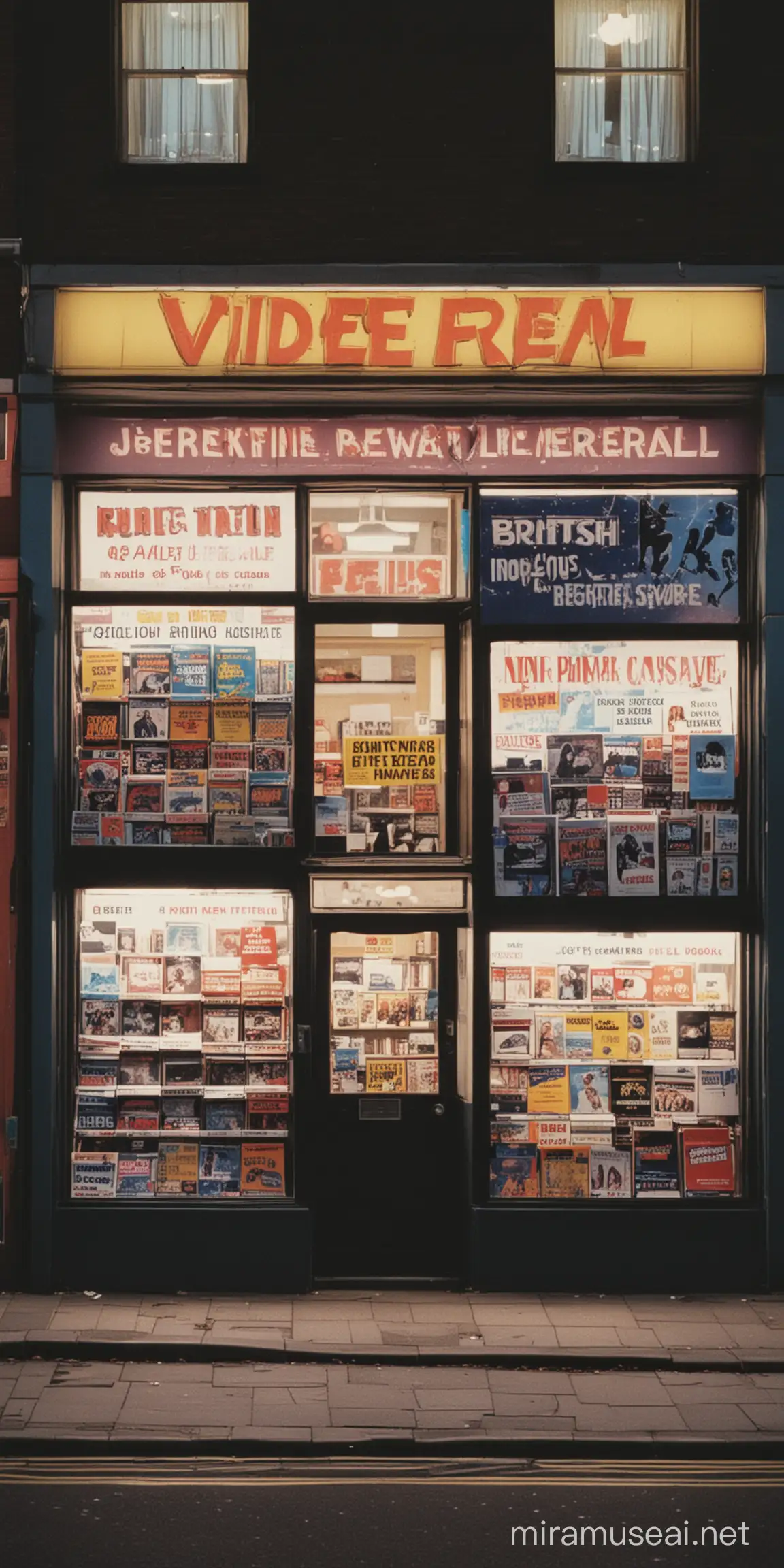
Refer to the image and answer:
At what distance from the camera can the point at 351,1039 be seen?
1028 centimetres

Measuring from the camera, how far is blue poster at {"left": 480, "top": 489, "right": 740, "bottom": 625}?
33.4 ft

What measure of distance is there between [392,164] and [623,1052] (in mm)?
5774

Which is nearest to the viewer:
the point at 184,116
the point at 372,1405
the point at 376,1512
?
the point at 376,1512

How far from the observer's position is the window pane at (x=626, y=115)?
10.5 meters

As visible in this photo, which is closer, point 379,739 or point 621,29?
point 379,739

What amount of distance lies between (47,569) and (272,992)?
296 cm

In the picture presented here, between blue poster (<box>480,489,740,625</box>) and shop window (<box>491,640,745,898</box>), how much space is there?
22 centimetres

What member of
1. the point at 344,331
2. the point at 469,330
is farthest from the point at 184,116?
the point at 469,330

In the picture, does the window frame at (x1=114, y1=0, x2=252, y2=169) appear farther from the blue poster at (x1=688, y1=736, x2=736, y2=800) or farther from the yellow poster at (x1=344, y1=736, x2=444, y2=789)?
the blue poster at (x1=688, y1=736, x2=736, y2=800)

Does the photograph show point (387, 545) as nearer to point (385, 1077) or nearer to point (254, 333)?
point (254, 333)

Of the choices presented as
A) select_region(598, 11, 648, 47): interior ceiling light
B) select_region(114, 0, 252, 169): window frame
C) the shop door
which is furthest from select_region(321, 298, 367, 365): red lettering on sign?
the shop door

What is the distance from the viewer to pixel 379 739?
33.8 feet

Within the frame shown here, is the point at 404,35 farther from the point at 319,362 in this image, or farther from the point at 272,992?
the point at 272,992

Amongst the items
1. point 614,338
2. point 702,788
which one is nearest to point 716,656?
point 702,788
